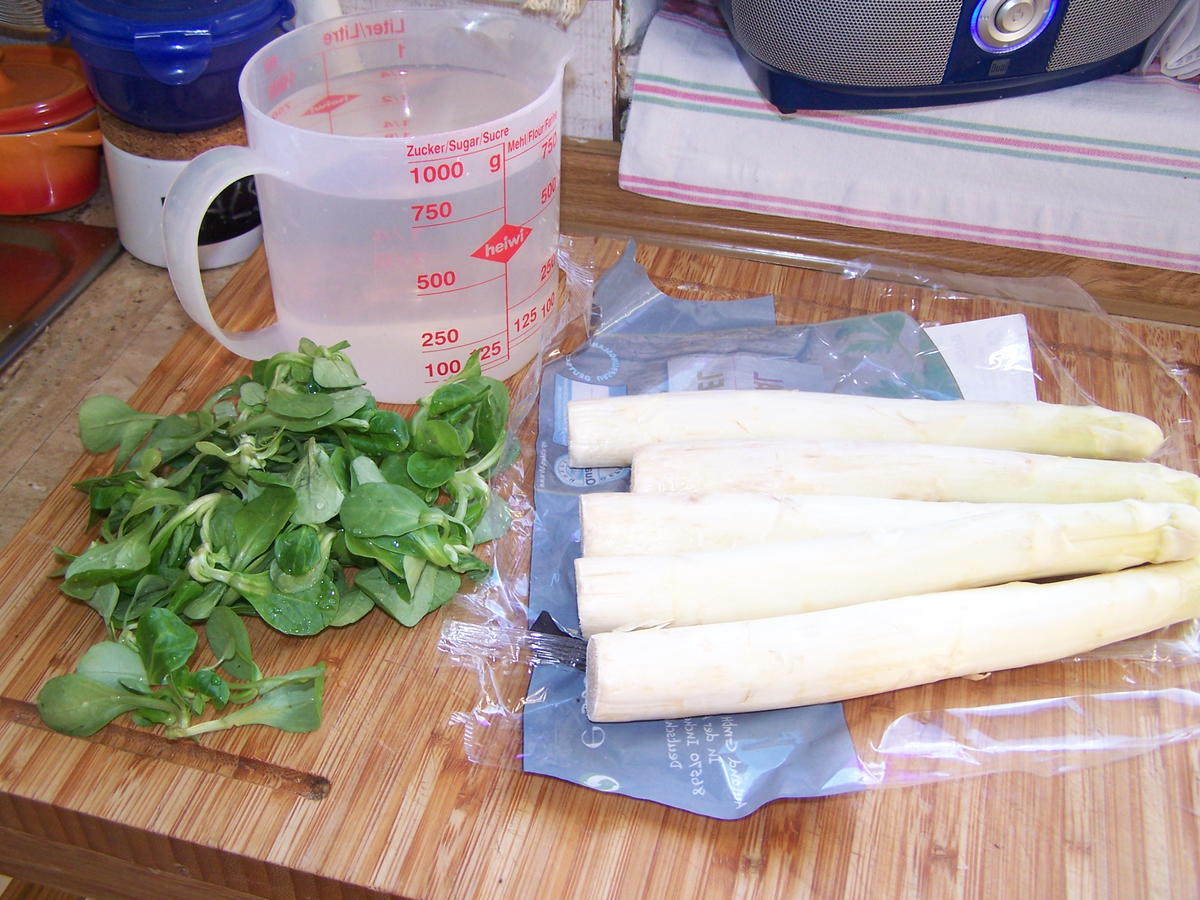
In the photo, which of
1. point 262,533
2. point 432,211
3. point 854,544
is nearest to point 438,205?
point 432,211

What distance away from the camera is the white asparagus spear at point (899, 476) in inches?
30.6

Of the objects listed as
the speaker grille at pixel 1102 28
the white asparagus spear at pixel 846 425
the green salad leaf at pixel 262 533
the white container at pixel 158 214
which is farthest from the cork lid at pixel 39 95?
the speaker grille at pixel 1102 28

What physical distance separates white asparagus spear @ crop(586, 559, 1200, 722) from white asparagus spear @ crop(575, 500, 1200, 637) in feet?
0.05

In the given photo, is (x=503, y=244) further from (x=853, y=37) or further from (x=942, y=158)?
(x=942, y=158)

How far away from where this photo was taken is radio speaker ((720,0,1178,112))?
0.94 metres

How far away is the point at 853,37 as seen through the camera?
963 millimetres

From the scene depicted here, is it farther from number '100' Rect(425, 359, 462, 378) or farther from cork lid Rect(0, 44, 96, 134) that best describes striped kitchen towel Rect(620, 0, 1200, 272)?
cork lid Rect(0, 44, 96, 134)

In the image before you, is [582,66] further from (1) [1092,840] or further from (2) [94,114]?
(1) [1092,840]

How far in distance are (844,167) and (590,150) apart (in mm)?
279

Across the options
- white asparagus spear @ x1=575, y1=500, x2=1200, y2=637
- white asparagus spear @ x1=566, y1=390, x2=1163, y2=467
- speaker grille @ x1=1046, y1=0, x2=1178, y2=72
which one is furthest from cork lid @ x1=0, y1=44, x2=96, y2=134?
speaker grille @ x1=1046, y1=0, x2=1178, y2=72

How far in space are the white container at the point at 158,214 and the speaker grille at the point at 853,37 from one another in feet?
1.78

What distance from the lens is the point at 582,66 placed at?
109 centimetres

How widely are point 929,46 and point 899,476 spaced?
45cm

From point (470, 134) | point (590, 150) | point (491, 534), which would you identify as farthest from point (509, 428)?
point (590, 150)
